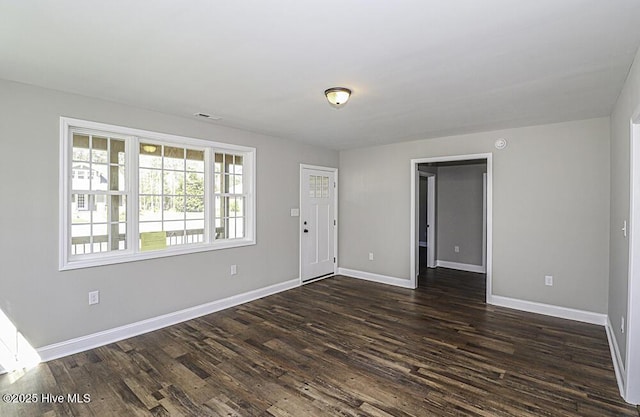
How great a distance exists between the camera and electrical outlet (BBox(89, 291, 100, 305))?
321 centimetres

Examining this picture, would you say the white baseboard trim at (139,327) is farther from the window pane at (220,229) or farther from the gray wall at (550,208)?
the gray wall at (550,208)

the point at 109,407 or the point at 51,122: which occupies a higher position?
the point at 51,122

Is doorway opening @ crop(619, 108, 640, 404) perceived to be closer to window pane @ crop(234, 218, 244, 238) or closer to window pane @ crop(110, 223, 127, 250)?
window pane @ crop(234, 218, 244, 238)

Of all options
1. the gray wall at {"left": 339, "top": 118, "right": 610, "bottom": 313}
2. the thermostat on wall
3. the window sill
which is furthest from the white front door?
the thermostat on wall

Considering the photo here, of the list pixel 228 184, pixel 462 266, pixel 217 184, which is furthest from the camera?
pixel 462 266

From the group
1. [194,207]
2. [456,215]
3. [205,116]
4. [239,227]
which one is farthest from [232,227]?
[456,215]

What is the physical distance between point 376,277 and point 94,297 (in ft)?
14.0

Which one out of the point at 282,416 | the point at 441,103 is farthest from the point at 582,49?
the point at 282,416

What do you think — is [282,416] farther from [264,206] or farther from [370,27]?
[264,206]

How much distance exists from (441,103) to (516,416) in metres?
2.77

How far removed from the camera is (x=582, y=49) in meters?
2.14

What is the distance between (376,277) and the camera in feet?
19.3

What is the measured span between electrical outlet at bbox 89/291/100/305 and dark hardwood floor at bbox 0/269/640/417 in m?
0.48

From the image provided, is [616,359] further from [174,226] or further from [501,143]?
[174,226]
